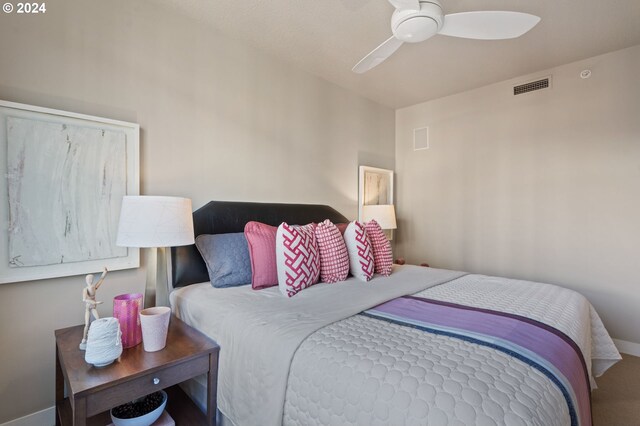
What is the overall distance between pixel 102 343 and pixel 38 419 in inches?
39.1

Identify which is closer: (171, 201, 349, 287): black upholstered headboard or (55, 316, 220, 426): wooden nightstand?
(55, 316, 220, 426): wooden nightstand

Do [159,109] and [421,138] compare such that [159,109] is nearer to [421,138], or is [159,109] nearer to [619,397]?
[421,138]

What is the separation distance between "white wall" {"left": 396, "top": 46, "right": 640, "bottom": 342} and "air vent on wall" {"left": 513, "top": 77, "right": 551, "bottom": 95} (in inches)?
2.1

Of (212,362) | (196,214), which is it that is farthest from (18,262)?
(212,362)

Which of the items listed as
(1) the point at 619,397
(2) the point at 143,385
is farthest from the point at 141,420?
(1) the point at 619,397

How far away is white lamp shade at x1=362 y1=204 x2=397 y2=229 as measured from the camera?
11.5 ft

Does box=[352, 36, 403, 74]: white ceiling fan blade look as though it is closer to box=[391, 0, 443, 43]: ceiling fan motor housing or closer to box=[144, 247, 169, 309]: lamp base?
box=[391, 0, 443, 43]: ceiling fan motor housing

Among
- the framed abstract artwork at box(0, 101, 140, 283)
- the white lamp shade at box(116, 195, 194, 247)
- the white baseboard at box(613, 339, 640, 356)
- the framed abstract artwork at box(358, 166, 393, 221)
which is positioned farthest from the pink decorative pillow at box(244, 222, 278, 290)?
the white baseboard at box(613, 339, 640, 356)

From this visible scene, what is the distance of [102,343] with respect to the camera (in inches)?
48.6

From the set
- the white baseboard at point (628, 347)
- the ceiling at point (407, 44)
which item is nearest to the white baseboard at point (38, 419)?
the ceiling at point (407, 44)

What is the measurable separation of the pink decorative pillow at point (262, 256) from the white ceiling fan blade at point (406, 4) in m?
1.51

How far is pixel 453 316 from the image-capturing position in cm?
144

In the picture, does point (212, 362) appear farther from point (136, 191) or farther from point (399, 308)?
point (136, 191)

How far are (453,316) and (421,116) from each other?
125 inches
